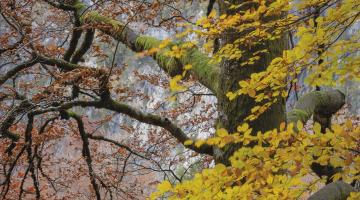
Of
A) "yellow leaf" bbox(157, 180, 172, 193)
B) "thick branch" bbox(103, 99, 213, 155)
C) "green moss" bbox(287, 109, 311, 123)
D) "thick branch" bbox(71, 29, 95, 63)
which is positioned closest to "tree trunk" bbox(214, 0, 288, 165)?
"thick branch" bbox(103, 99, 213, 155)

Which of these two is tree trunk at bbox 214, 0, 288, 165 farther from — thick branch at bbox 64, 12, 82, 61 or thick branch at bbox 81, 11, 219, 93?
thick branch at bbox 64, 12, 82, 61

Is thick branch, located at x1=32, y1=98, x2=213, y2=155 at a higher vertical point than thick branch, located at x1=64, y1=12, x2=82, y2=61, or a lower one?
lower

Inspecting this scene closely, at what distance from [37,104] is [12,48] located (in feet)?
2.38

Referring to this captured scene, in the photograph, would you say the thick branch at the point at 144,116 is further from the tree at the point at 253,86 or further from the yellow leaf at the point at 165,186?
the yellow leaf at the point at 165,186

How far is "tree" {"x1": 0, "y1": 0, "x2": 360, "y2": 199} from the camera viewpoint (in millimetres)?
2189

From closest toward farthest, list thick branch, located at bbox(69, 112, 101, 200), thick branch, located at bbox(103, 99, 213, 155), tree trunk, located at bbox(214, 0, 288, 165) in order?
tree trunk, located at bbox(214, 0, 288, 165) < thick branch, located at bbox(103, 99, 213, 155) < thick branch, located at bbox(69, 112, 101, 200)

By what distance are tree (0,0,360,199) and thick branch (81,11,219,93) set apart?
0.01 meters

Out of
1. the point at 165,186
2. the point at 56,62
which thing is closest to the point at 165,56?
the point at 56,62

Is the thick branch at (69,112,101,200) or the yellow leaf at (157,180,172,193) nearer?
the yellow leaf at (157,180,172,193)

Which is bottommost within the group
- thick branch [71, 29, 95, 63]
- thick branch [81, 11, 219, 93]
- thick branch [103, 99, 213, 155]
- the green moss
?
the green moss

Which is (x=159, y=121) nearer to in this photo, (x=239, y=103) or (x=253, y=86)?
(x=239, y=103)

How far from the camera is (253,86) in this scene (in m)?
2.26

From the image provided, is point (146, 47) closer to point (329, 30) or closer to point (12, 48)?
point (12, 48)

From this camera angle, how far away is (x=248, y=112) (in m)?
3.10
